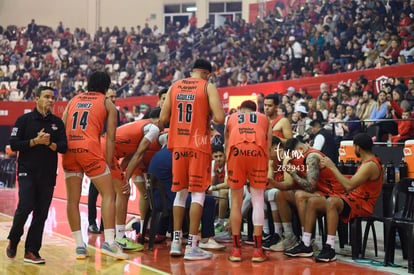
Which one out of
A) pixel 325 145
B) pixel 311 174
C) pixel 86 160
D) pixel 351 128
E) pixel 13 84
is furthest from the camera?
pixel 13 84

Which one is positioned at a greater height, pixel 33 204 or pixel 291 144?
pixel 291 144

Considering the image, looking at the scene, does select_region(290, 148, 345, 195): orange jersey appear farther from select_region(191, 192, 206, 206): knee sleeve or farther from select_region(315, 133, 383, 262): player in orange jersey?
select_region(191, 192, 206, 206): knee sleeve

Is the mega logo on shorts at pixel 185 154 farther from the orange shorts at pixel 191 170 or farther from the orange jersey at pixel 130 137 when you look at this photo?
the orange jersey at pixel 130 137

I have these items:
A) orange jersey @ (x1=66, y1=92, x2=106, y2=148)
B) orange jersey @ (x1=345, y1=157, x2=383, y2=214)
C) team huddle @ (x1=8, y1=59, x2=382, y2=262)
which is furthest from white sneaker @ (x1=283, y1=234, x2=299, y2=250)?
orange jersey @ (x1=66, y1=92, x2=106, y2=148)

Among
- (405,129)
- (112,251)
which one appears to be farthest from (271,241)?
A: (405,129)

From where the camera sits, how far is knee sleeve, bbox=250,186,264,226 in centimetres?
611

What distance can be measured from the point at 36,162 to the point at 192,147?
5.33ft

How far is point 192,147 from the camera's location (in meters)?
6.10

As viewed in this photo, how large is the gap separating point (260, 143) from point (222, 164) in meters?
1.85

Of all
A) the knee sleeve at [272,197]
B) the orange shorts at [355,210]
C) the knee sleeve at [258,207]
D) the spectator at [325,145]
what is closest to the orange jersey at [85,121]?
the knee sleeve at [258,207]

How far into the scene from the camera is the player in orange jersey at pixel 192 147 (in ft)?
19.9

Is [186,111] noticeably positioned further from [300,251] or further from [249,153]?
[300,251]

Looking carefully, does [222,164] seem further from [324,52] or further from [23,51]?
[23,51]

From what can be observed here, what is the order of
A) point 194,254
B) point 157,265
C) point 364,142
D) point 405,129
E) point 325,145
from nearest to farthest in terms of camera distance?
point 157,265 < point 194,254 < point 364,142 < point 325,145 < point 405,129
